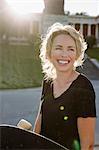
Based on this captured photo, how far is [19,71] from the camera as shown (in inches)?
661

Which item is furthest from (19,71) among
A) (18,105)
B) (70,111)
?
(70,111)

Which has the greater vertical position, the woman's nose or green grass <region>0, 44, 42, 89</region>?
the woman's nose

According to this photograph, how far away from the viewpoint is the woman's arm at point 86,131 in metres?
2.14

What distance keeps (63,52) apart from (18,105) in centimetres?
712

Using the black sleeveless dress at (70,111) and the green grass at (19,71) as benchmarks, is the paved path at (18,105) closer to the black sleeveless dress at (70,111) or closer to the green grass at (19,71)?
the green grass at (19,71)

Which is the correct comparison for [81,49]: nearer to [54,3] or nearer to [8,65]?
[8,65]

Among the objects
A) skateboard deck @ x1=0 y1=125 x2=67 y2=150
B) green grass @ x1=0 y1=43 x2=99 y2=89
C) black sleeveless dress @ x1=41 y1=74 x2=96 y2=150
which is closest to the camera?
skateboard deck @ x1=0 y1=125 x2=67 y2=150

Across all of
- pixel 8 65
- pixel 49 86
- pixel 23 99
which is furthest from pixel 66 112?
pixel 8 65

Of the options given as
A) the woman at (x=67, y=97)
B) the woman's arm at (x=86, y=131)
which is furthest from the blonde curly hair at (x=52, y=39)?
the woman's arm at (x=86, y=131)

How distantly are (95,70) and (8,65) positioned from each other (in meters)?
3.42

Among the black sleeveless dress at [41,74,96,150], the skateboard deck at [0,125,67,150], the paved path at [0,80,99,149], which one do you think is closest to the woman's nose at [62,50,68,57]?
the black sleeveless dress at [41,74,96,150]

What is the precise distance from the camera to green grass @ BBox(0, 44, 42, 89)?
44.3 feet

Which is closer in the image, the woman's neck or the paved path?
the woman's neck

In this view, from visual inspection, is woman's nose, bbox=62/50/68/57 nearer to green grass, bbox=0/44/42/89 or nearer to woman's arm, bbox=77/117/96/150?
woman's arm, bbox=77/117/96/150
